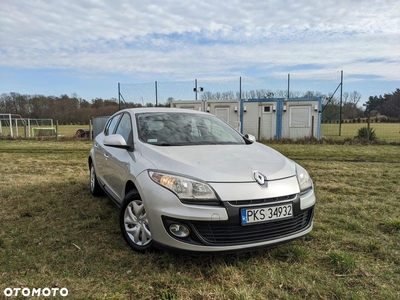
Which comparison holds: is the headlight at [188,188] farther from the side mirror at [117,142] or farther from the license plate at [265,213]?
the side mirror at [117,142]

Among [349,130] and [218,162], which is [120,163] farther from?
[349,130]

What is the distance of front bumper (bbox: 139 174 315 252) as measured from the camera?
2.37 meters

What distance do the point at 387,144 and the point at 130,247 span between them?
1456 cm

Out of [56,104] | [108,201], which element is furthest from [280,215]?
[56,104]

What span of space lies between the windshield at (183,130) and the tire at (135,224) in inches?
26.9

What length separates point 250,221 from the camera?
94.7 inches

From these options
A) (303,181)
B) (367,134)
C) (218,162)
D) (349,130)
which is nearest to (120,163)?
(218,162)

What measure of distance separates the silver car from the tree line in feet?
50.1

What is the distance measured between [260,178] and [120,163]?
5.41 feet

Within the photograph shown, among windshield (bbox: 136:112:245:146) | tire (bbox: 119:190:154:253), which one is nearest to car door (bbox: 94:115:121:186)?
windshield (bbox: 136:112:245:146)

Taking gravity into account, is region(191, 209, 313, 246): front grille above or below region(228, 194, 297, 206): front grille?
below

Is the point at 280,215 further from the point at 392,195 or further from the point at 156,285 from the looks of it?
the point at 392,195

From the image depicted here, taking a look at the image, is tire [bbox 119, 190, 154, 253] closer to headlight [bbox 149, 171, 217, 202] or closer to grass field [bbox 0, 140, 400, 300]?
grass field [bbox 0, 140, 400, 300]

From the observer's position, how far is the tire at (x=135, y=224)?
2801 millimetres
